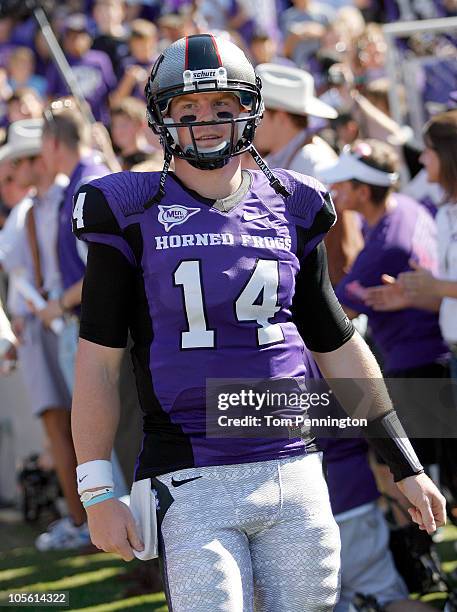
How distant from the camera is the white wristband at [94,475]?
9.48ft

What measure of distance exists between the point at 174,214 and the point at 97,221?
8.0 inches

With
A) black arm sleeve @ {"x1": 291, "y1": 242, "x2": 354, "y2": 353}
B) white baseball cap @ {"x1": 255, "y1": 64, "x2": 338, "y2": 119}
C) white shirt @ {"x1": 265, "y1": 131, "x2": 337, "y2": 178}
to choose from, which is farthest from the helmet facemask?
white baseball cap @ {"x1": 255, "y1": 64, "x2": 338, "y2": 119}

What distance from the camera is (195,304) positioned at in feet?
9.48

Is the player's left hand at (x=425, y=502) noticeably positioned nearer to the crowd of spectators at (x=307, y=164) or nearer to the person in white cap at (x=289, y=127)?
the crowd of spectators at (x=307, y=164)

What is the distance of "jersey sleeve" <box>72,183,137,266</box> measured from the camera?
2898 mm

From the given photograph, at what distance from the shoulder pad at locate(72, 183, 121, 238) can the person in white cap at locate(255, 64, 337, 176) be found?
2536mm

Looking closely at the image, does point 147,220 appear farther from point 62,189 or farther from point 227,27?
point 227,27

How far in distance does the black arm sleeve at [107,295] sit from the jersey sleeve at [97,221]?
0.02m

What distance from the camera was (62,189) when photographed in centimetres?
666

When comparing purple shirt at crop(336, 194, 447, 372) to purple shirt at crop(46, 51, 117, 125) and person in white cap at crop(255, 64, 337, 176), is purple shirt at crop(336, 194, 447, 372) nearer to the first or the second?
person in white cap at crop(255, 64, 337, 176)

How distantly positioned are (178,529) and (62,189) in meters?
4.12

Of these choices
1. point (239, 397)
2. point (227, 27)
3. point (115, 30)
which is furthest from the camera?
point (227, 27)

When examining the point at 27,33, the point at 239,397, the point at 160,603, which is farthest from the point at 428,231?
the point at 27,33
